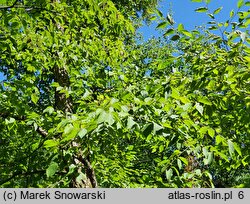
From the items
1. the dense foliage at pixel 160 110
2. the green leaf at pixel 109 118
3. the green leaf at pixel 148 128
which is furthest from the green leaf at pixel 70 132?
the green leaf at pixel 148 128

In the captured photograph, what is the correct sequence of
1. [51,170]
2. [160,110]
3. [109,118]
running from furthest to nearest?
[160,110]
[51,170]
[109,118]

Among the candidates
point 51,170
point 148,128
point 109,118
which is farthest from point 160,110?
point 51,170

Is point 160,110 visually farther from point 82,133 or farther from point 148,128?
point 82,133

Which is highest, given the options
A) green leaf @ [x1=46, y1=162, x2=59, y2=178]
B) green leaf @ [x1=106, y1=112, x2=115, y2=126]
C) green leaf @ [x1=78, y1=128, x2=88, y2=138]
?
green leaf @ [x1=106, y1=112, x2=115, y2=126]

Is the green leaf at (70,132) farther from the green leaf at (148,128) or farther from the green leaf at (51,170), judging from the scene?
the green leaf at (148,128)

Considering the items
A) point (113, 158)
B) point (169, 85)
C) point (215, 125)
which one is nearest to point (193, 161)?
point (113, 158)

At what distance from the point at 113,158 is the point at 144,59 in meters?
12.1

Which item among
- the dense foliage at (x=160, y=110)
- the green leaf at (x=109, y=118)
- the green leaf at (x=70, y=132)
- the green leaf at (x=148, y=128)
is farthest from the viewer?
the dense foliage at (x=160, y=110)

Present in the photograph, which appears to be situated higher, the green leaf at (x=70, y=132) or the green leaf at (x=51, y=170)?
the green leaf at (x=70, y=132)

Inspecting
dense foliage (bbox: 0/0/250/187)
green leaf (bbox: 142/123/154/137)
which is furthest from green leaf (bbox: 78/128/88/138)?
green leaf (bbox: 142/123/154/137)

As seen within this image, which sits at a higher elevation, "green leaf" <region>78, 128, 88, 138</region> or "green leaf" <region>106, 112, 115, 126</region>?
"green leaf" <region>106, 112, 115, 126</region>

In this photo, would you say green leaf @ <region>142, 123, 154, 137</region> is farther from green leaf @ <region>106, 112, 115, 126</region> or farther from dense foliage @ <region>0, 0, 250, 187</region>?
green leaf @ <region>106, 112, 115, 126</region>

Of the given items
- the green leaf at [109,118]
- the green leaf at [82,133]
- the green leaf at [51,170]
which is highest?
the green leaf at [109,118]
